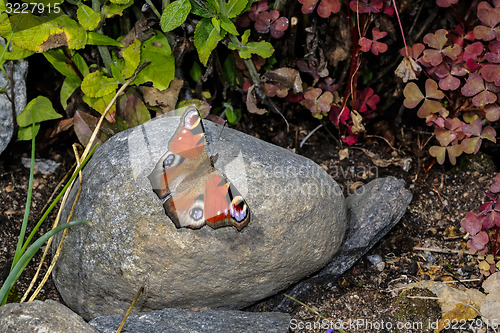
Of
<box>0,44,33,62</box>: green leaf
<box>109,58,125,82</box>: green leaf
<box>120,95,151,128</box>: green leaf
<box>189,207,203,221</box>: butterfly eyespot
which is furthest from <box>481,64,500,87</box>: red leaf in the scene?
<box>0,44,33,62</box>: green leaf

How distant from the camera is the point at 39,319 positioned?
189 cm

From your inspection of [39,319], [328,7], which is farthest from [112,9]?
[39,319]

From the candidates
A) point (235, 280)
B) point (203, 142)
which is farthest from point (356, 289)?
point (203, 142)

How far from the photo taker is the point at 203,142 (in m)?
2.30

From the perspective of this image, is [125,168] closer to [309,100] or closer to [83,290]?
[83,290]

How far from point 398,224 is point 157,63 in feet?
5.07

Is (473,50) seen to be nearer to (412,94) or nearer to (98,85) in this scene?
(412,94)

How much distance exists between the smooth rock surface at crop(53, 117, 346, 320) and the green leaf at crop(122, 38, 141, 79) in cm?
45

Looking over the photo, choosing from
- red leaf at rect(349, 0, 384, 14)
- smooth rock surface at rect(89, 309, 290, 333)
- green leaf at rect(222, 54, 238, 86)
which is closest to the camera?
smooth rock surface at rect(89, 309, 290, 333)

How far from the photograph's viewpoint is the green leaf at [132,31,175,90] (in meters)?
2.76

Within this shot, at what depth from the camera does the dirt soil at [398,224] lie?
242 centimetres

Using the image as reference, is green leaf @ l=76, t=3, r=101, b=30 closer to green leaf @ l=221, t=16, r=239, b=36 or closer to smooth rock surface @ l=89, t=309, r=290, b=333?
green leaf @ l=221, t=16, r=239, b=36

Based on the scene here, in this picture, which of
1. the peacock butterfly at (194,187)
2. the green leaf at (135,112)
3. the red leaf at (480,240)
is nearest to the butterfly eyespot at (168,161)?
the peacock butterfly at (194,187)

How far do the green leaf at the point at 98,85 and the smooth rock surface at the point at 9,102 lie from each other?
1.30 feet
